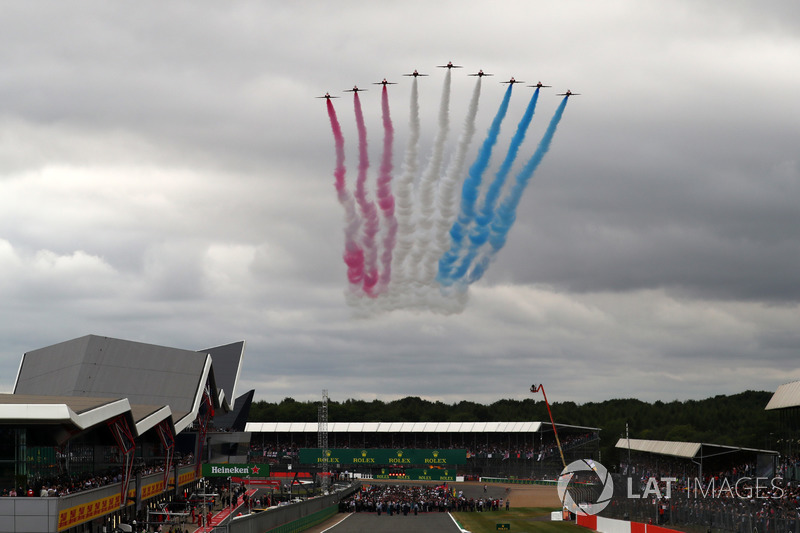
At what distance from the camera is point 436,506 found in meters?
100

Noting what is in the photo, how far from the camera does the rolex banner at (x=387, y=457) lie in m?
127

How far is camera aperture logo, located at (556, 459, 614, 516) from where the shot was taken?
69.3 meters

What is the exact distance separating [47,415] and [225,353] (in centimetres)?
10466

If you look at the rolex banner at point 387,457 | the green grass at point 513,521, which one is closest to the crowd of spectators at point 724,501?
the green grass at point 513,521

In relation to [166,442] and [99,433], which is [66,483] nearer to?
[99,433]

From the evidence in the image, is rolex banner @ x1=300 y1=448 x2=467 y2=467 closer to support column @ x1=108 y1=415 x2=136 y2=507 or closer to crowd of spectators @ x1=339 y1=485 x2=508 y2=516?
crowd of spectators @ x1=339 y1=485 x2=508 y2=516

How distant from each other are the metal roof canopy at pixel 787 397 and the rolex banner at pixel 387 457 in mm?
53351

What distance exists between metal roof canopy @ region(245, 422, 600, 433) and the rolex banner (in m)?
29.5

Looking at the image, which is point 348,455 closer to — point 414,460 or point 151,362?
point 414,460

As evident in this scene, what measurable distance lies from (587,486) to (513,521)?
7.30m

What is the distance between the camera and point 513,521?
272 feet

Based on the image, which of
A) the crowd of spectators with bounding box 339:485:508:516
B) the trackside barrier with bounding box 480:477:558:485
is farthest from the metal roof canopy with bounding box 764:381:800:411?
the trackside barrier with bounding box 480:477:558:485

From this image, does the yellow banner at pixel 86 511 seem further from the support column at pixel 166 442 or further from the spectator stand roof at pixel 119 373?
the spectator stand roof at pixel 119 373

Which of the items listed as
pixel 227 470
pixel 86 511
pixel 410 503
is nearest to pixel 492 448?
pixel 410 503
